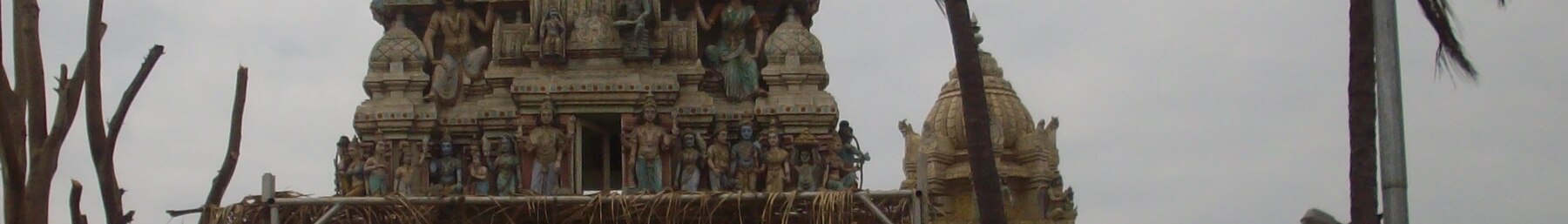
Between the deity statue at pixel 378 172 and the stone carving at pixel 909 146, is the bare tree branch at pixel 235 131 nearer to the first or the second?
the deity statue at pixel 378 172

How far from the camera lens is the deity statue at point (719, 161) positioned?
24.5 meters

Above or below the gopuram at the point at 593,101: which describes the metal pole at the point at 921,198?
below

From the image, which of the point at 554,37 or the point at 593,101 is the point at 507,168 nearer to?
the point at 593,101

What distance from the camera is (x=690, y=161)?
24.7 meters

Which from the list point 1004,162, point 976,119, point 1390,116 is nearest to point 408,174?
point 976,119

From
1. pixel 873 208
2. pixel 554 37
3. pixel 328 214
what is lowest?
pixel 873 208

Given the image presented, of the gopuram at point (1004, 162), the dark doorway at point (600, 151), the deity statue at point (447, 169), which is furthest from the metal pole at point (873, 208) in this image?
the gopuram at point (1004, 162)

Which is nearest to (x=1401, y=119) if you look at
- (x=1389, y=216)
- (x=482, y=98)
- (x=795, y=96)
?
(x=1389, y=216)

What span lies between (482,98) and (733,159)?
9.56 ft

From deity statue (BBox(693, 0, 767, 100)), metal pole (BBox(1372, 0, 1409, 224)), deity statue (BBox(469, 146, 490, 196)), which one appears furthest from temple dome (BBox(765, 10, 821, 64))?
metal pole (BBox(1372, 0, 1409, 224))

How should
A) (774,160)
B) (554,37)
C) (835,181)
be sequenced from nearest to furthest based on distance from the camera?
(835,181)
(774,160)
(554,37)

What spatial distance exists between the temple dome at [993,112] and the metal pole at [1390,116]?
18976 millimetres

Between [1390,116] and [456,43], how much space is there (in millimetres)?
13465

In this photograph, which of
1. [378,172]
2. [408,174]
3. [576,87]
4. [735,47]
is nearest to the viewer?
[378,172]
